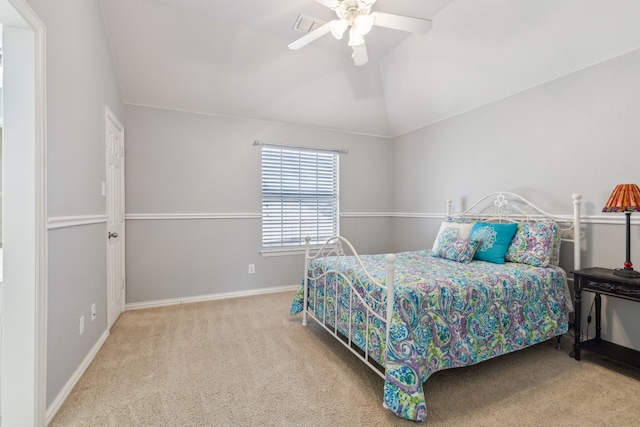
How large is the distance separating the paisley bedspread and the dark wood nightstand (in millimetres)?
139

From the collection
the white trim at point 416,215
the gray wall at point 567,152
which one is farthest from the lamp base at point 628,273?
the white trim at point 416,215

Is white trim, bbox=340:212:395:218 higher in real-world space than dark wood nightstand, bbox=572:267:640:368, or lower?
higher

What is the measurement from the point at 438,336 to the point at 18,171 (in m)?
2.47

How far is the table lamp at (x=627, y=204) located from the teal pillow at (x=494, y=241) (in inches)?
27.5

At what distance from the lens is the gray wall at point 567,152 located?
2.32 m

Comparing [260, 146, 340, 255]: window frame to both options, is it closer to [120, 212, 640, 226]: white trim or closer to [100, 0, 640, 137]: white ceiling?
[120, 212, 640, 226]: white trim

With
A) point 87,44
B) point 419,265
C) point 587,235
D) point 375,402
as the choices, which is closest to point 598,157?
point 587,235

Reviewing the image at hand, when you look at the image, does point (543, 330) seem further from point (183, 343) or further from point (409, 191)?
point (183, 343)

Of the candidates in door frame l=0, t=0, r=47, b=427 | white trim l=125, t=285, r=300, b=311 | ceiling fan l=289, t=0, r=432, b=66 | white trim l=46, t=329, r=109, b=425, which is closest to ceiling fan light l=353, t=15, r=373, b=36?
ceiling fan l=289, t=0, r=432, b=66

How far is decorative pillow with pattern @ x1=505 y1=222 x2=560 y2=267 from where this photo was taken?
2.50 metres

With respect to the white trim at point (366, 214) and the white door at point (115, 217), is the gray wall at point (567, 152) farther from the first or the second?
the white door at point (115, 217)

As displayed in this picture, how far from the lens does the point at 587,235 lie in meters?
2.56

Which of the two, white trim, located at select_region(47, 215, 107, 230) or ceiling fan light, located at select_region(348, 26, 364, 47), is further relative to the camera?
ceiling fan light, located at select_region(348, 26, 364, 47)

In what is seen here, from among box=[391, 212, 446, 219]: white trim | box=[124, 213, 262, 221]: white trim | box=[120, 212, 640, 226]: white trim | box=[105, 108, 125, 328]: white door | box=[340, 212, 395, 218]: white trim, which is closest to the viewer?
box=[120, 212, 640, 226]: white trim
